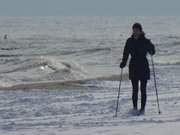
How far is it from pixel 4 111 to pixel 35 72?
1176cm

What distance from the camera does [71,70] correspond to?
25.3 metres

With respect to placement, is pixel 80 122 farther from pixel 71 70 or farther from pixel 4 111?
pixel 71 70

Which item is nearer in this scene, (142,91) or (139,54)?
(139,54)

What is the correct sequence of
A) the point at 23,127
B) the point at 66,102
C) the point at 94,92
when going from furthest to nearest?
1. the point at 94,92
2. the point at 66,102
3. the point at 23,127

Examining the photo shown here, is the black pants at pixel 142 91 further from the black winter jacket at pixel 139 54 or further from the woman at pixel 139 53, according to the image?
the black winter jacket at pixel 139 54

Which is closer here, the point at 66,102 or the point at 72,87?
the point at 66,102

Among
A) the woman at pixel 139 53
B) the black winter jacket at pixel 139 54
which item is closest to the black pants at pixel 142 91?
the woman at pixel 139 53

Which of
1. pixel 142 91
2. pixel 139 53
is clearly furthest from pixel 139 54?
pixel 142 91

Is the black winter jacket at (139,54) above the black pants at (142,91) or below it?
above

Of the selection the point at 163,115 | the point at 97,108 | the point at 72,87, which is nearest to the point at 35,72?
the point at 72,87

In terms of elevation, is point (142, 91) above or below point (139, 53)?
below

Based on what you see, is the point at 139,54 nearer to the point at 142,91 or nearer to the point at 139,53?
the point at 139,53

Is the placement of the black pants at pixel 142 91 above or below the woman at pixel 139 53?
below

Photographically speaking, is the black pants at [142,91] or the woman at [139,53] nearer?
the woman at [139,53]
